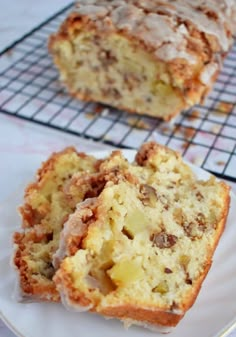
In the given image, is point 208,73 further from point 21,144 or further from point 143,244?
point 143,244

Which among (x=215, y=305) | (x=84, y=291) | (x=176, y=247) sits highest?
(x=84, y=291)

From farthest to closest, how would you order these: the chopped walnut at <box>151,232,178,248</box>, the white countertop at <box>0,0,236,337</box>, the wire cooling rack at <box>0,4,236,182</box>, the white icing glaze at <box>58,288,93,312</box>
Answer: the wire cooling rack at <box>0,4,236,182</box>
the white countertop at <box>0,0,236,337</box>
the chopped walnut at <box>151,232,178,248</box>
the white icing glaze at <box>58,288,93,312</box>

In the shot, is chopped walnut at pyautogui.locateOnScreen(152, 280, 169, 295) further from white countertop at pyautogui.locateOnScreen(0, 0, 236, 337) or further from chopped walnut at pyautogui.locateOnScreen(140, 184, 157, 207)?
white countertop at pyautogui.locateOnScreen(0, 0, 236, 337)

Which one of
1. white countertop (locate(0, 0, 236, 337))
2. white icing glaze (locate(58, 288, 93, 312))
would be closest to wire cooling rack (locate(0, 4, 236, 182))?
white countertop (locate(0, 0, 236, 337))

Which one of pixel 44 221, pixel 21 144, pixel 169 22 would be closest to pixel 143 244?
pixel 44 221

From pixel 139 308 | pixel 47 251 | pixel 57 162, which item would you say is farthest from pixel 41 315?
pixel 57 162

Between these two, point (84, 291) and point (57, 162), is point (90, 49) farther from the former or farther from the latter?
point (84, 291)
